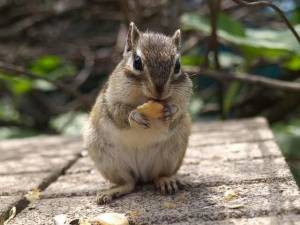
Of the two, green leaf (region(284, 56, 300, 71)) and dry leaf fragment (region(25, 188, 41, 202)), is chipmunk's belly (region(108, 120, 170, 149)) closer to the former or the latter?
dry leaf fragment (region(25, 188, 41, 202))

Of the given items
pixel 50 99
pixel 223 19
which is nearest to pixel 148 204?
pixel 223 19

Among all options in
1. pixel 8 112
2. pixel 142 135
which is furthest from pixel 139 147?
pixel 8 112

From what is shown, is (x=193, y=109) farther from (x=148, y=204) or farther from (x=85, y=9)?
(x=148, y=204)

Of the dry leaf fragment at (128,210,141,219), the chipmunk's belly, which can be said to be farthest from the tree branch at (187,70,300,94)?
the dry leaf fragment at (128,210,141,219)

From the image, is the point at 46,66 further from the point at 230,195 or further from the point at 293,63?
the point at 230,195

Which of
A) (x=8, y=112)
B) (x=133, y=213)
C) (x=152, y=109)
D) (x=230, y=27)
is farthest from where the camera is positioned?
(x=8, y=112)

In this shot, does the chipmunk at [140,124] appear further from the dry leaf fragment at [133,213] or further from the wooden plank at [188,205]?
the dry leaf fragment at [133,213]

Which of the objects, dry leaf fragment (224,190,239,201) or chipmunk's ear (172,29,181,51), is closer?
dry leaf fragment (224,190,239,201)
